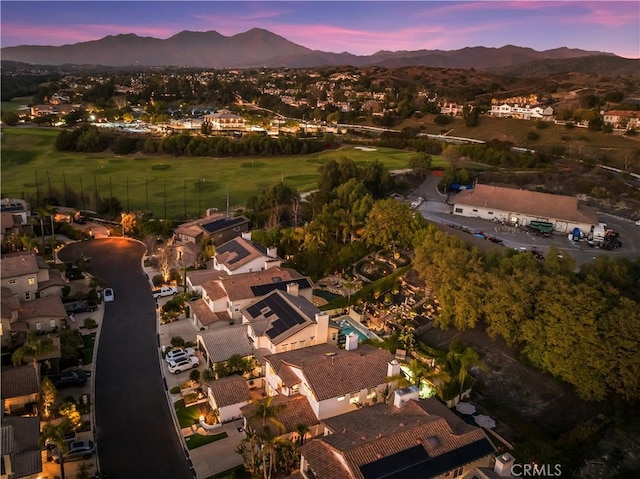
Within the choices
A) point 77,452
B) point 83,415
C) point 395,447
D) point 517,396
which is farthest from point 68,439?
point 517,396

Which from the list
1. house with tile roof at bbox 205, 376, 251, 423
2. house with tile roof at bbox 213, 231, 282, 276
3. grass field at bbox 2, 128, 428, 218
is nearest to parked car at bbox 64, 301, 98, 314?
house with tile roof at bbox 213, 231, 282, 276

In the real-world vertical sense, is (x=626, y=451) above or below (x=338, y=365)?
below

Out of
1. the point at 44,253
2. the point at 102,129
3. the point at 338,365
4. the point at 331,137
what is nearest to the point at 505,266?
the point at 338,365

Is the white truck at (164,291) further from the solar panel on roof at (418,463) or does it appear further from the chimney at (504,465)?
the chimney at (504,465)

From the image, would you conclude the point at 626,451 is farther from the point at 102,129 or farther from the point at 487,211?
the point at 102,129

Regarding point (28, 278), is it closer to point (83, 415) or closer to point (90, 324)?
point (90, 324)

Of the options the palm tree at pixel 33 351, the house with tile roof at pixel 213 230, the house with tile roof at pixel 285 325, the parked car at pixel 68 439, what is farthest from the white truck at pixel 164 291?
the parked car at pixel 68 439
